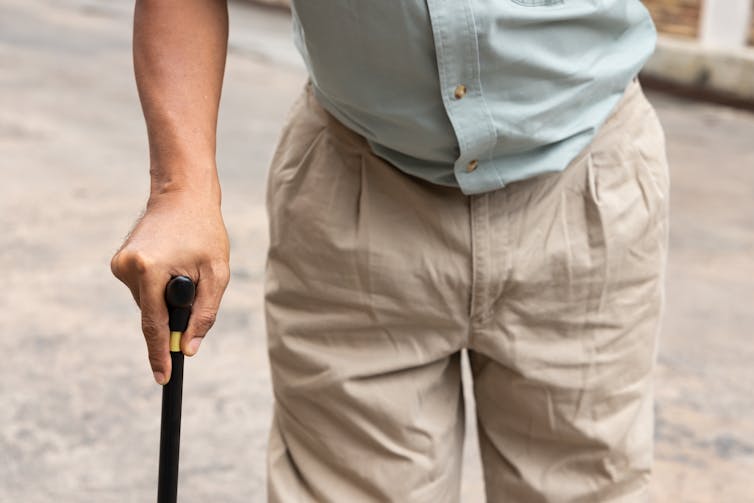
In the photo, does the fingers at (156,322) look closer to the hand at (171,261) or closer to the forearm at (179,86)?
the hand at (171,261)

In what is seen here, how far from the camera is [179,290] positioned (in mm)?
1046

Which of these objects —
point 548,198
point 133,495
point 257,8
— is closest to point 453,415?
point 548,198

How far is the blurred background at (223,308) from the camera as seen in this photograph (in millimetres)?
2750

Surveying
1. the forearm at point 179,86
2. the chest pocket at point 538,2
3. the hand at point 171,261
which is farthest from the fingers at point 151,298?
the chest pocket at point 538,2

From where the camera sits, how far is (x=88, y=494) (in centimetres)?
262

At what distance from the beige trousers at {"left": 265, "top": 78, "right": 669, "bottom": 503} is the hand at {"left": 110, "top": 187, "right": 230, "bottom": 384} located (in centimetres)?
25

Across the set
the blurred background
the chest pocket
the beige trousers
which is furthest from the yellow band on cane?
the blurred background

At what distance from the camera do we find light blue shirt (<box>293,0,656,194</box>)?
3.87ft

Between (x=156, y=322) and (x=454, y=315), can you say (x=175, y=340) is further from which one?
(x=454, y=315)

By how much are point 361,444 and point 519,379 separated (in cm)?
19

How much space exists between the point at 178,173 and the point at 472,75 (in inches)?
11.9

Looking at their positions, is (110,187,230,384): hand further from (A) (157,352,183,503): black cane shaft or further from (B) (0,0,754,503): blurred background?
(B) (0,0,754,503): blurred background

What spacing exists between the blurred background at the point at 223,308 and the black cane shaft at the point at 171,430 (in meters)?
1.52

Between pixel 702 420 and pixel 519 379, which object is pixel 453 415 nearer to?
pixel 519 379
